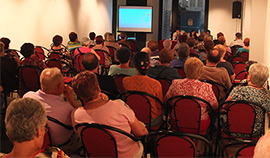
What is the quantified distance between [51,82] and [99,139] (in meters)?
0.81

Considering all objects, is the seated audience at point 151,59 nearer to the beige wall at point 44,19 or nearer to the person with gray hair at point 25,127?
the beige wall at point 44,19

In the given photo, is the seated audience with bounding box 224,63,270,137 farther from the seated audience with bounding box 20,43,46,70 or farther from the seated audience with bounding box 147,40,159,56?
the seated audience with bounding box 147,40,159,56

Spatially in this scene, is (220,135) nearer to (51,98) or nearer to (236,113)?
(236,113)

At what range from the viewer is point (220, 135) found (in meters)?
3.59

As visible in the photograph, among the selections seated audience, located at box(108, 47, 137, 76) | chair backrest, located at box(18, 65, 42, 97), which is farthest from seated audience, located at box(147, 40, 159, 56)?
chair backrest, located at box(18, 65, 42, 97)

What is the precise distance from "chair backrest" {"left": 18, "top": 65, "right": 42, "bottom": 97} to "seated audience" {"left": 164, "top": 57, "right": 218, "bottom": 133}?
221cm

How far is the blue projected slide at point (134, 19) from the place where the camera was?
50.4 feet

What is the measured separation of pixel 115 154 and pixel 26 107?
36.2 inches

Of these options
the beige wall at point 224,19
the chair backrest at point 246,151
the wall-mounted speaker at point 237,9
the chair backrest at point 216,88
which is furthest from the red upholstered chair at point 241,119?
the beige wall at point 224,19

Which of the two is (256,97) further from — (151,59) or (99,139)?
(151,59)

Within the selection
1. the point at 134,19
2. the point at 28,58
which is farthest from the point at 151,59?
the point at 134,19

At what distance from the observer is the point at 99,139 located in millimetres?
2477

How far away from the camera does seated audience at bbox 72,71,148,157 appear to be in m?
2.60

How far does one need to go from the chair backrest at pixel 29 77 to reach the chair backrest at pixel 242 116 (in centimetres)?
282
